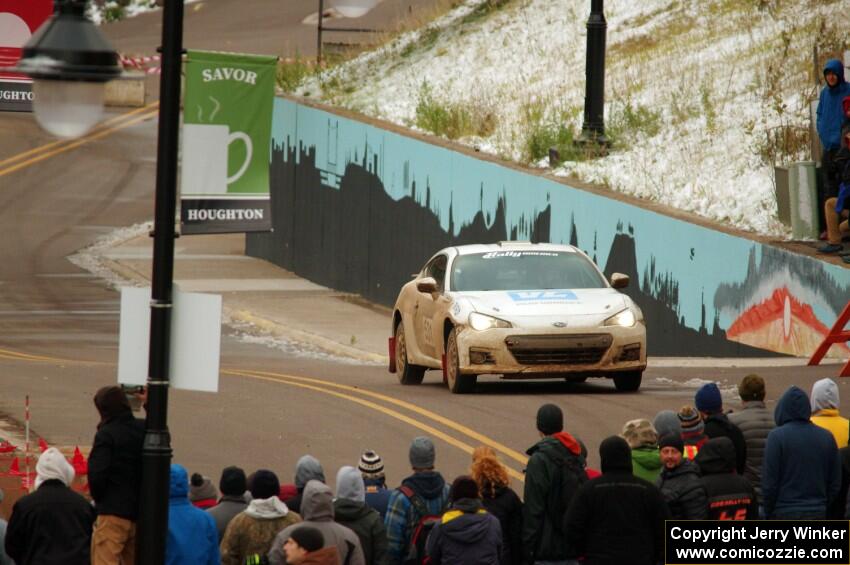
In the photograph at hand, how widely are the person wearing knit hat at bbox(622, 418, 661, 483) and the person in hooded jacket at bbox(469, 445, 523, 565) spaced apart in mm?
982

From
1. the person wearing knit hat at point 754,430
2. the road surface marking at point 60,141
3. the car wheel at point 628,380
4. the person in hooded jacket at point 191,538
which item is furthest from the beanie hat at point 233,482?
the road surface marking at point 60,141

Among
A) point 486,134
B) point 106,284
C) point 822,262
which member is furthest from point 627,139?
point 106,284

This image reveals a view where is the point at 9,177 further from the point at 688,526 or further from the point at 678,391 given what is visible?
the point at 688,526

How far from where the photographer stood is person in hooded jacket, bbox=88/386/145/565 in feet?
32.1

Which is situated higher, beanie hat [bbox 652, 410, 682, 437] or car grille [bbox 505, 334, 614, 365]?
car grille [bbox 505, 334, 614, 365]

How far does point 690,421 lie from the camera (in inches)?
444

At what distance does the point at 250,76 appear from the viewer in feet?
34.1

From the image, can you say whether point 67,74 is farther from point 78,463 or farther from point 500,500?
point 78,463

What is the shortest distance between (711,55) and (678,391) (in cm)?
1389

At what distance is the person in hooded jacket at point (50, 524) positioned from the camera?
9.59m

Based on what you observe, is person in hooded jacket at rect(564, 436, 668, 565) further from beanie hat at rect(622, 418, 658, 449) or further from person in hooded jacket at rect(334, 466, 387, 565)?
beanie hat at rect(622, 418, 658, 449)

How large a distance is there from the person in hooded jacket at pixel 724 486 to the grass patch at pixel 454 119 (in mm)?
25132

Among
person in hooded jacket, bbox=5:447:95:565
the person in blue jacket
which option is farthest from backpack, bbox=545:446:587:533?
the person in blue jacket


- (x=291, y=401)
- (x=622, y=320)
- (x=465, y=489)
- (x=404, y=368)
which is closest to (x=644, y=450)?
(x=465, y=489)
